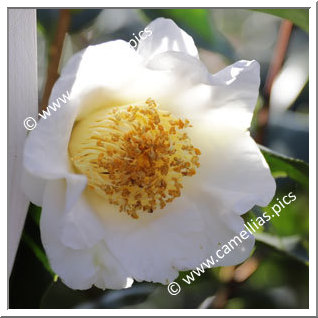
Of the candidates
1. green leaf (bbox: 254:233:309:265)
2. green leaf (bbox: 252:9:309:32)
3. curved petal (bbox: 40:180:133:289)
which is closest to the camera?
curved petal (bbox: 40:180:133:289)

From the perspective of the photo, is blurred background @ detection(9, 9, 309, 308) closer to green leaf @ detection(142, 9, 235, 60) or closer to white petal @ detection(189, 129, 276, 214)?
green leaf @ detection(142, 9, 235, 60)

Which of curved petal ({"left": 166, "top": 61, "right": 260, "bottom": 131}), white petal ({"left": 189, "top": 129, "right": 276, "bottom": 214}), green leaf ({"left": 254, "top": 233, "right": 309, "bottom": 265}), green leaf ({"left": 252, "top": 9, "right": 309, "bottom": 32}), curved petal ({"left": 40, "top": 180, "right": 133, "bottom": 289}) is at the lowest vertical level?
green leaf ({"left": 254, "top": 233, "right": 309, "bottom": 265})

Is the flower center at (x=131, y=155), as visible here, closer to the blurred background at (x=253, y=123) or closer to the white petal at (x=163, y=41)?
the white petal at (x=163, y=41)

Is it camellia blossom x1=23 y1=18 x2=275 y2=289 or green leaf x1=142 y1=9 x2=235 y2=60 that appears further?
green leaf x1=142 y1=9 x2=235 y2=60

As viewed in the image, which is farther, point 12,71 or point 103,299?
point 103,299

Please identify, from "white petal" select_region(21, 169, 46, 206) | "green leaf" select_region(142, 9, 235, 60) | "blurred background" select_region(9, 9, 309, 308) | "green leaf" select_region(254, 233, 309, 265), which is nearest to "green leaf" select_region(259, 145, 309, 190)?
"blurred background" select_region(9, 9, 309, 308)

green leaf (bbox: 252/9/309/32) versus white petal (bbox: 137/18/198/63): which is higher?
green leaf (bbox: 252/9/309/32)
